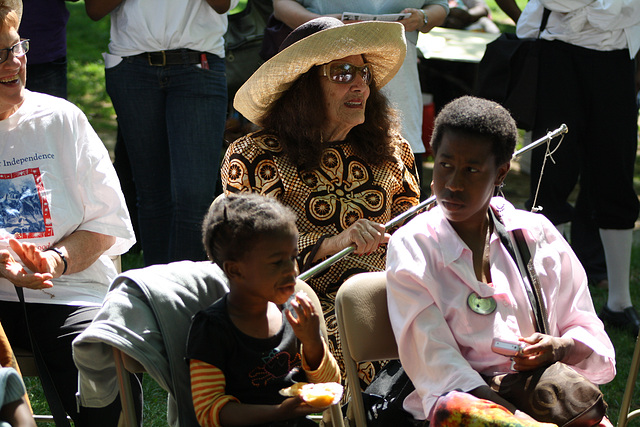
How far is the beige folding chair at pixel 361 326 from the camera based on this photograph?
8.75 ft

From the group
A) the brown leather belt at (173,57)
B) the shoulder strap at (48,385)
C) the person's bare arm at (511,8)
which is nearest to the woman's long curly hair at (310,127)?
the brown leather belt at (173,57)

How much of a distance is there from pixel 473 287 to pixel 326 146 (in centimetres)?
117

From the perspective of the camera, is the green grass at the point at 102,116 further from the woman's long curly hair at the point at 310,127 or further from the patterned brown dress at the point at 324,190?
the woman's long curly hair at the point at 310,127

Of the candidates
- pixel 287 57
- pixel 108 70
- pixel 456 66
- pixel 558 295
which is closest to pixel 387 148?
pixel 287 57

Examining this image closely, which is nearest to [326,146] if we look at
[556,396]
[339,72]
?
[339,72]

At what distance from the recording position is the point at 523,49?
15.7ft

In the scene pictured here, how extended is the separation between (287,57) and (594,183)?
2205 mm

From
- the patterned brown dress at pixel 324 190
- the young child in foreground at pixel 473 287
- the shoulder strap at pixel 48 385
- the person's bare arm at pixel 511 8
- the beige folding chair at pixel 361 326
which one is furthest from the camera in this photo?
the person's bare arm at pixel 511 8

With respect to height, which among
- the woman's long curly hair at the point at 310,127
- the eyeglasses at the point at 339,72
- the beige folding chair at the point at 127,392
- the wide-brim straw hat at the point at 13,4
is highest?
the wide-brim straw hat at the point at 13,4

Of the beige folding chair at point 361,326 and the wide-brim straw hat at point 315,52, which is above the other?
the wide-brim straw hat at point 315,52

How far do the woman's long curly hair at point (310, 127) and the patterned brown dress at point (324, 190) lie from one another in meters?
0.04

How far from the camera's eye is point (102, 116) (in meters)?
9.14

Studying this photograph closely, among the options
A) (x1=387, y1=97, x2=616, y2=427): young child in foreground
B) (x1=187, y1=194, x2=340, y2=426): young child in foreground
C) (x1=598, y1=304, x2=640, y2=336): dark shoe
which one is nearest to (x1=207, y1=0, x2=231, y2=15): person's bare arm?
(x1=387, y1=97, x2=616, y2=427): young child in foreground

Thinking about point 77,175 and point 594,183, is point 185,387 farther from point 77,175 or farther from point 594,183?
point 594,183
